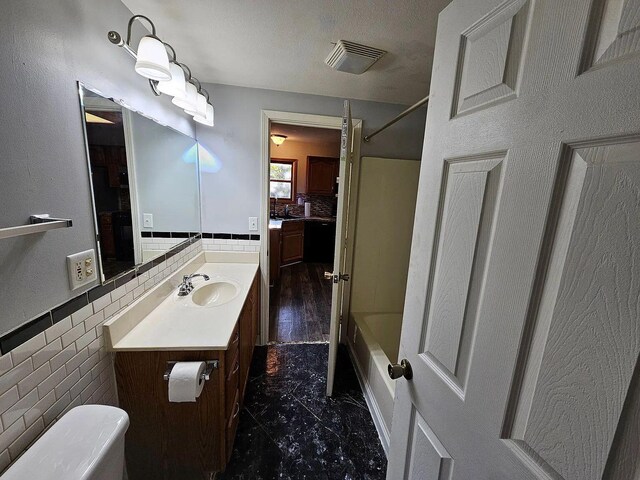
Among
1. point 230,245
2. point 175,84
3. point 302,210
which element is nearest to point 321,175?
point 302,210

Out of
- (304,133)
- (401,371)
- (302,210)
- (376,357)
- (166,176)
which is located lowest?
(376,357)

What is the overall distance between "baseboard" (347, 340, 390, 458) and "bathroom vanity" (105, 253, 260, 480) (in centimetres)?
88

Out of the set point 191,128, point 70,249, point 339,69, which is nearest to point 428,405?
point 70,249

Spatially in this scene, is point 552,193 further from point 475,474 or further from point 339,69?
point 339,69

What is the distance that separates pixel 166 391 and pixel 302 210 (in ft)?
15.3

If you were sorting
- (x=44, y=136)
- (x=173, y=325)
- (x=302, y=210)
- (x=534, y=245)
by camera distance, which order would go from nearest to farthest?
(x=534, y=245), (x=44, y=136), (x=173, y=325), (x=302, y=210)

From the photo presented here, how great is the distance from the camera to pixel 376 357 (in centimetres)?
182

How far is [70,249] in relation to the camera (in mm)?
957

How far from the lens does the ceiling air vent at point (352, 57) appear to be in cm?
143

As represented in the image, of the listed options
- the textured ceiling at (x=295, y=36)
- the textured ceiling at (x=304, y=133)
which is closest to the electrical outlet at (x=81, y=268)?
the textured ceiling at (x=295, y=36)

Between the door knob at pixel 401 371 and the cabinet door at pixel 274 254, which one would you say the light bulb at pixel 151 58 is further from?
the cabinet door at pixel 274 254

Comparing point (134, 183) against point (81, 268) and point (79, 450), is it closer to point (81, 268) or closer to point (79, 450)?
point (81, 268)

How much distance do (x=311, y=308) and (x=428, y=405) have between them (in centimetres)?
259

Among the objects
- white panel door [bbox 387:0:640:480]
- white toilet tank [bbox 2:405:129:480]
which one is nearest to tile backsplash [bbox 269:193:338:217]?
white toilet tank [bbox 2:405:129:480]
